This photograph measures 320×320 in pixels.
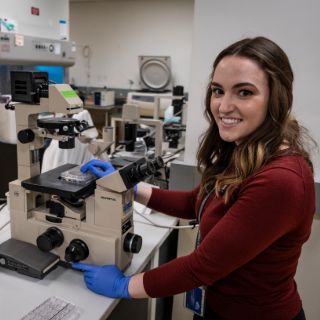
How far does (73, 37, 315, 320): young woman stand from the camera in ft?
2.67

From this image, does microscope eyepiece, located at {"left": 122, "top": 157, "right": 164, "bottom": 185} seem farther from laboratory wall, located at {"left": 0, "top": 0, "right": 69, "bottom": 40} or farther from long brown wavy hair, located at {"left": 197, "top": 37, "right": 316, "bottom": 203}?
laboratory wall, located at {"left": 0, "top": 0, "right": 69, "bottom": 40}

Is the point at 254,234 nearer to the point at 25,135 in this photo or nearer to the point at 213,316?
the point at 213,316

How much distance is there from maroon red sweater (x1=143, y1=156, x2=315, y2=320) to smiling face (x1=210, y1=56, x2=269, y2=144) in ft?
0.44

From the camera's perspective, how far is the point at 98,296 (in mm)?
978

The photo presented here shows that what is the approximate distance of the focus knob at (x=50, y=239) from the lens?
106 cm

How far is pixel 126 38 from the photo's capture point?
554cm

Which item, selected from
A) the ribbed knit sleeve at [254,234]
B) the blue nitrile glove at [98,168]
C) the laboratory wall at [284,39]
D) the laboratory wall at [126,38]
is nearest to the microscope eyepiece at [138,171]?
the blue nitrile glove at [98,168]

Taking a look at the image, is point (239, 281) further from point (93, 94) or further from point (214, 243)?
point (93, 94)

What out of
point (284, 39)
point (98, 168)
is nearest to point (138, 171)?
point (98, 168)

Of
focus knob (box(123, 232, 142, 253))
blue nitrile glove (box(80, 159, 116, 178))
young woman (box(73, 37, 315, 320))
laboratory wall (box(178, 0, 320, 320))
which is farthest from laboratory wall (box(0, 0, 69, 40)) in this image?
young woman (box(73, 37, 315, 320))

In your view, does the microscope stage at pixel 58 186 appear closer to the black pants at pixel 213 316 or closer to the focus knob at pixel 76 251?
the focus knob at pixel 76 251

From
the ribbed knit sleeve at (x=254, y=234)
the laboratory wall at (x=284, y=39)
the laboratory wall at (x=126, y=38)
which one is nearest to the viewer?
the ribbed knit sleeve at (x=254, y=234)

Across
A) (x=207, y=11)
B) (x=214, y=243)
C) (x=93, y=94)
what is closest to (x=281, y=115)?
(x=214, y=243)

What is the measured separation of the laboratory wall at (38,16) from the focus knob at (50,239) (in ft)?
7.45
